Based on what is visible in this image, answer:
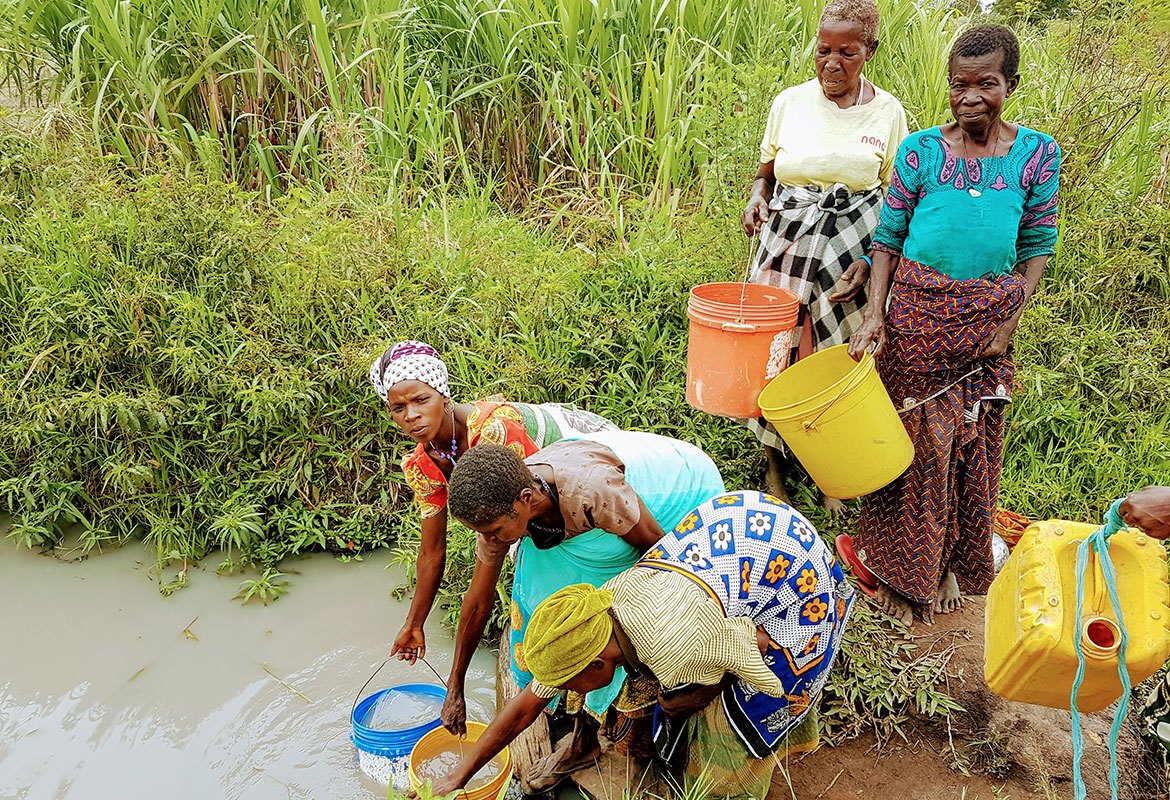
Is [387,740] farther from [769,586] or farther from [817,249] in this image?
[817,249]

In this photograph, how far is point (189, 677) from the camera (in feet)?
10.3

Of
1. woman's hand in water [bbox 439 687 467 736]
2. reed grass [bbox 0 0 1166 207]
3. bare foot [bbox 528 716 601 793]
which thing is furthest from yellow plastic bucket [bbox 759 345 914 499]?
reed grass [bbox 0 0 1166 207]

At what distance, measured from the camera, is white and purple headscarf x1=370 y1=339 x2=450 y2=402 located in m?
2.51

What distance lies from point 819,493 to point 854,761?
4.00 ft

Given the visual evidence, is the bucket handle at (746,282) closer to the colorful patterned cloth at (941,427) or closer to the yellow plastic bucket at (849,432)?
the yellow plastic bucket at (849,432)

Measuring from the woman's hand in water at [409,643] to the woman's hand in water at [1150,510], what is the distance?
1.87m

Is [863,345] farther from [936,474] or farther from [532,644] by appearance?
[532,644]

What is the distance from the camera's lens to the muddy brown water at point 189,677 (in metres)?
2.74

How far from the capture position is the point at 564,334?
153 inches

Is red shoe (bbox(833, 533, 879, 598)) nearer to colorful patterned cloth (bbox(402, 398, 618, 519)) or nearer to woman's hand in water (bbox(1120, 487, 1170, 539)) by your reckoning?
colorful patterned cloth (bbox(402, 398, 618, 519))

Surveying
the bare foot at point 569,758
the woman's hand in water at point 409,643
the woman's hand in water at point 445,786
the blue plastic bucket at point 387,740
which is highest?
the woman's hand in water at point 445,786

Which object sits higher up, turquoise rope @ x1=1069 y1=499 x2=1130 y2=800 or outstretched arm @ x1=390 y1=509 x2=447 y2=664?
turquoise rope @ x1=1069 y1=499 x2=1130 y2=800

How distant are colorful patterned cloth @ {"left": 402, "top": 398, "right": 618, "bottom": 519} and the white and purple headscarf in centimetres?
14

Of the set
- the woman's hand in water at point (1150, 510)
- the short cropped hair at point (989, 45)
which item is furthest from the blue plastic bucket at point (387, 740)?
the short cropped hair at point (989, 45)
